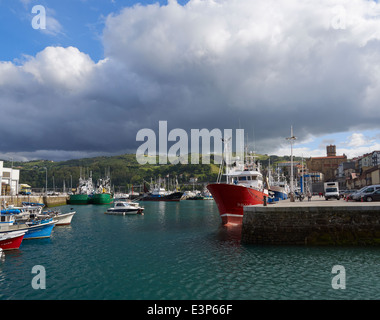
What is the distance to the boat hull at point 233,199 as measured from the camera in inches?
1361

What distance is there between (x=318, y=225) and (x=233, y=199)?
13.5m

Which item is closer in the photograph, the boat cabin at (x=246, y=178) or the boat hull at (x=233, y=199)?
the boat hull at (x=233, y=199)

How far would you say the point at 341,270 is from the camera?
16.0 metres

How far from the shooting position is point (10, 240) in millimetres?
23406

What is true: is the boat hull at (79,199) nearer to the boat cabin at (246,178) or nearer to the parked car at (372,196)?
the boat cabin at (246,178)

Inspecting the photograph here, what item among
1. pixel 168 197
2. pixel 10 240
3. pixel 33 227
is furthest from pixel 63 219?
pixel 168 197

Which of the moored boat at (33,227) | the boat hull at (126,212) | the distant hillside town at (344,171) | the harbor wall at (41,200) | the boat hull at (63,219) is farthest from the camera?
the distant hillside town at (344,171)

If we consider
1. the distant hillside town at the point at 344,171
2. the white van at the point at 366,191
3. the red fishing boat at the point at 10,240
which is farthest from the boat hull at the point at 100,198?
the white van at the point at 366,191

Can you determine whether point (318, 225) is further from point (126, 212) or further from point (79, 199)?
point (79, 199)

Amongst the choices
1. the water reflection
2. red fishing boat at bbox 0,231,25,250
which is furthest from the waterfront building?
red fishing boat at bbox 0,231,25,250

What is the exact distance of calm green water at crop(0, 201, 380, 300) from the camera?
13500mm

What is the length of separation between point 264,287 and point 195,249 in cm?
1014

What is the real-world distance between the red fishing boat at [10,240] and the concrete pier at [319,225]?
20413 mm

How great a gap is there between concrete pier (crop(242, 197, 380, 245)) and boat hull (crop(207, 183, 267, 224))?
1104 cm
